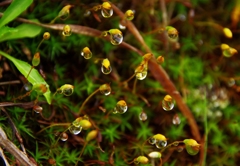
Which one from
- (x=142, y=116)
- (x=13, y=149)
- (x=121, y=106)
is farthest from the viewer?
(x=142, y=116)

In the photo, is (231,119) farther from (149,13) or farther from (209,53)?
(149,13)

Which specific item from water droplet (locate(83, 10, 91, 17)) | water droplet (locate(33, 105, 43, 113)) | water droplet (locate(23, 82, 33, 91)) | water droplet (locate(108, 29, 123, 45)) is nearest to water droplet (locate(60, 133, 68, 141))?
water droplet (locate(33, 105, 43, 113))

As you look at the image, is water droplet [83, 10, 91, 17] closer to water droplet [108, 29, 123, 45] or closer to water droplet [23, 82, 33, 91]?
water droplet [108, 29, 123, 45]

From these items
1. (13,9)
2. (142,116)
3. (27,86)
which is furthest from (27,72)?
(142,116)

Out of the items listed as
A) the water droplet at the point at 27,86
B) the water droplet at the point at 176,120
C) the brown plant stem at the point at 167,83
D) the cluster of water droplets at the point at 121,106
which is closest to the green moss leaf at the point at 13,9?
the water droplet at the point at 27,86

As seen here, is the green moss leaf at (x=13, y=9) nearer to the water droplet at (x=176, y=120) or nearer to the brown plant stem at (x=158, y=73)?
the brown plant stem at (x=158, y=73)

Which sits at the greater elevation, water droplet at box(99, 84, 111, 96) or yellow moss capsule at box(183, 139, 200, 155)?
water droplet at box(99, 84, 111, 96)

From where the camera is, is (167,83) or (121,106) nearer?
(121,106)

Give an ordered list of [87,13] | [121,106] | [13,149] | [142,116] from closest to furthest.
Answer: [13,149], [121,106], [142,116], [87,13]

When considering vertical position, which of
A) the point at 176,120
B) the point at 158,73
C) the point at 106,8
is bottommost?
the point at 176,120

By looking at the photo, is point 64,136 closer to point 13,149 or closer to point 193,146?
point 13,149
